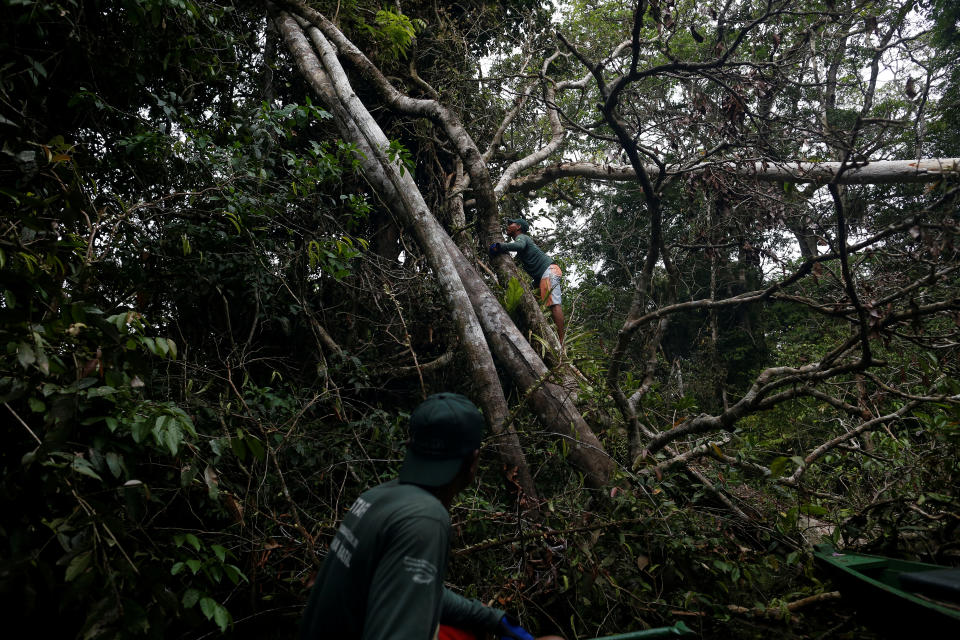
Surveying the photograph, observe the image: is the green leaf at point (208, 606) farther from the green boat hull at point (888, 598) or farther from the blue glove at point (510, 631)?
the green boat hull at point (888, 598)

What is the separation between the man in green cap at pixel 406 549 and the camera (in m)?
1.45

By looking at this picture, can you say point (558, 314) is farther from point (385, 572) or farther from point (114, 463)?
point (385, 572)

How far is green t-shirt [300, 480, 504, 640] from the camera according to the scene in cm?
143

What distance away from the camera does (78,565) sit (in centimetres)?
196

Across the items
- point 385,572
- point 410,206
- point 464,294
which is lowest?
point 385,572

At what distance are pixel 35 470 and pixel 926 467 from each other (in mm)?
6041

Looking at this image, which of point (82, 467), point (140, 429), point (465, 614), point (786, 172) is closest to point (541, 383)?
point (465, 614)

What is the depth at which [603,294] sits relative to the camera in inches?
510

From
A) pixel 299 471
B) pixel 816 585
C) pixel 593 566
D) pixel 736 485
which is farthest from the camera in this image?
pixel 736 485

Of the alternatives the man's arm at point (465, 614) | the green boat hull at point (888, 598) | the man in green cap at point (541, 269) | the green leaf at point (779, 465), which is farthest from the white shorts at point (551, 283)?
the man's arm at point (465, 614)

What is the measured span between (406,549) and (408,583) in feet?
0.30

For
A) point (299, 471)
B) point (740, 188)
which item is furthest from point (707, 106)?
point (299, 471)

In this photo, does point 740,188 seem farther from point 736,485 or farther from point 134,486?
point 134,486

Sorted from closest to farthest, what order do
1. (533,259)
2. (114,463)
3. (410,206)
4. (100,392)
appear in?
(100,392)
(114,463)
(410,206)
(533,259)
